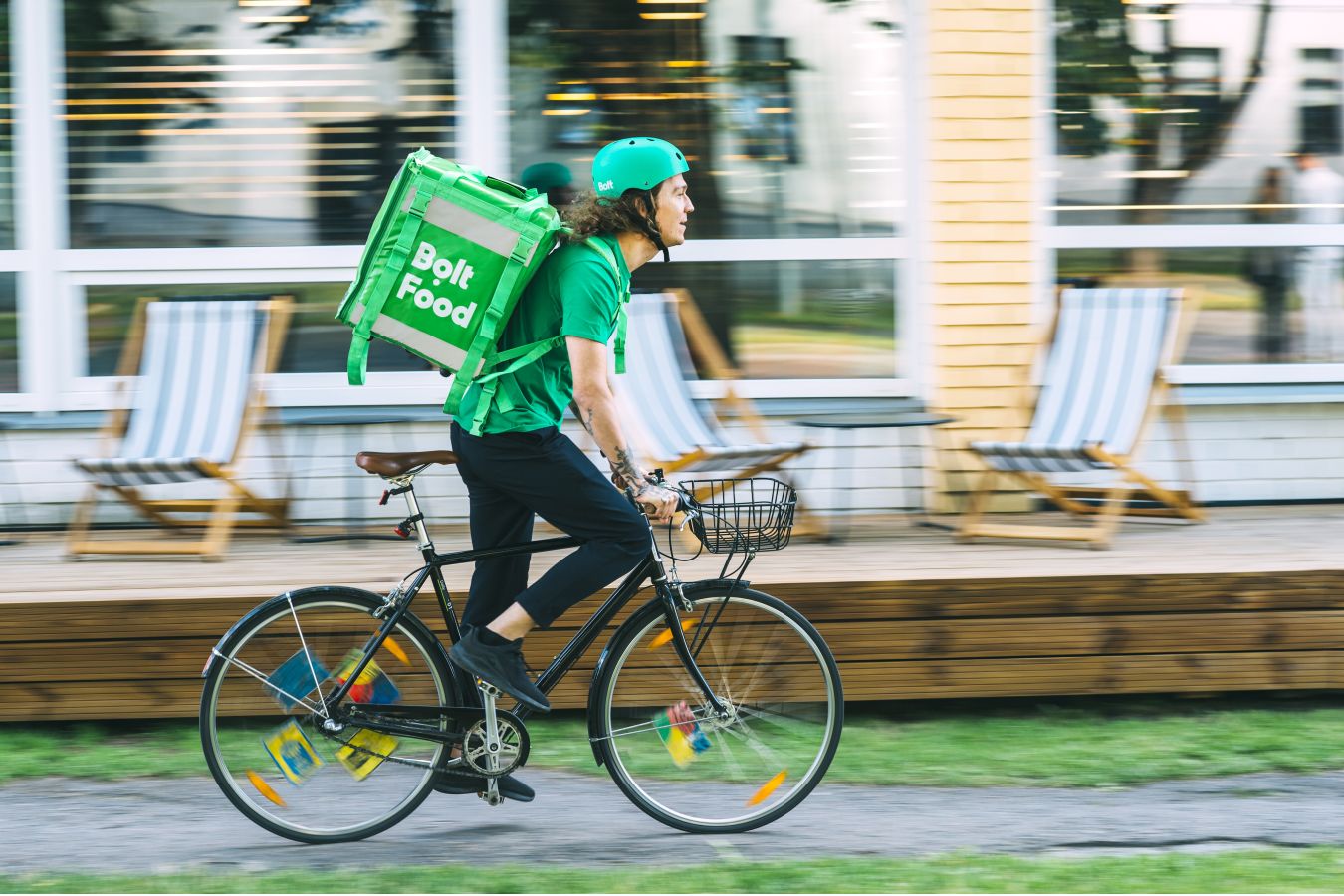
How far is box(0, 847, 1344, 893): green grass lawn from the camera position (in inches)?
133

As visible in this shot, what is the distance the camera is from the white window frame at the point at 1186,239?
6172mm

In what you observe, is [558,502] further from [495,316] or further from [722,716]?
[722,716]

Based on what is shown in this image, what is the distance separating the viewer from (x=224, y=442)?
5469 millimetres

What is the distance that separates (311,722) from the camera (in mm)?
3605

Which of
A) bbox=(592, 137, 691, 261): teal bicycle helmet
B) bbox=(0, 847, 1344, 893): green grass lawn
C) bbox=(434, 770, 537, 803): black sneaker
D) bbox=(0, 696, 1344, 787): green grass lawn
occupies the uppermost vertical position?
bbox=(592, 137, 691, 261): teal bicycle helmet

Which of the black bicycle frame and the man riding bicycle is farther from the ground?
the man riding bicycle

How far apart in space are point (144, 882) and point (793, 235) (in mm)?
3925

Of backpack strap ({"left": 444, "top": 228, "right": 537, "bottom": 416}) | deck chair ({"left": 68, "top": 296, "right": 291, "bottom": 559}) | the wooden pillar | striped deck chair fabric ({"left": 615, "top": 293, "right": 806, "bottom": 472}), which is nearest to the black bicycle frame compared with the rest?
backpack strap ({"left": 444, "top": 228, "right": 537, "bottom": 416})

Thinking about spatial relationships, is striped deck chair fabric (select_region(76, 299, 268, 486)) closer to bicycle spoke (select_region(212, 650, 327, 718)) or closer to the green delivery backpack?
bicycle spoke (select_region(212, 650, 327, 718))

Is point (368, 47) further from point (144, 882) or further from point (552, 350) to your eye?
point (144, 882)

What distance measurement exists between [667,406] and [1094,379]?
1706 millimetres

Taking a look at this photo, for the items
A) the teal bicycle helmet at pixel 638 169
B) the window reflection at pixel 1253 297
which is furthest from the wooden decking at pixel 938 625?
the window reflection at pixel 1253 297

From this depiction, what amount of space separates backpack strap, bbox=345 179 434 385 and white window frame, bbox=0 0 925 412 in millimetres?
2718

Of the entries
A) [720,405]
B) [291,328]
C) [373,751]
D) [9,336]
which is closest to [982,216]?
[720,405]
